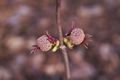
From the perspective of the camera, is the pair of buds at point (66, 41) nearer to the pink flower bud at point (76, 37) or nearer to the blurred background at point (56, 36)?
the pink flower bud at point (76, 37)

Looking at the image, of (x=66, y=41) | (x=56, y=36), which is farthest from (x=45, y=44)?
(x=56, y=36)

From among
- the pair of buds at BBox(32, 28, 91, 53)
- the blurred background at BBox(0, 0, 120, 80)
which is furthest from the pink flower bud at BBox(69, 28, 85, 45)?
the blurred background at BBox(0, 0, 120, 80)

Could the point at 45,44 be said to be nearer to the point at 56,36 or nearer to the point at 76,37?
the point at 76,37

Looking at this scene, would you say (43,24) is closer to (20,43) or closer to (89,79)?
(20,43)

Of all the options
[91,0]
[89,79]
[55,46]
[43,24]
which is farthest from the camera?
[91,0]

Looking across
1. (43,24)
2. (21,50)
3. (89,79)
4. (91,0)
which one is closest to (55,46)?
(89,79)

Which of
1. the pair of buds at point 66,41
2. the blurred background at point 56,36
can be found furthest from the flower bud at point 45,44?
the blurred background at point 56,36

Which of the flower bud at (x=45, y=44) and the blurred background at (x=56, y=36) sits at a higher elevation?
the flower bud at (x=45, y=44)

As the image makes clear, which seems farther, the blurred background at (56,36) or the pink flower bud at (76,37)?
the blurred background at (56,36)
